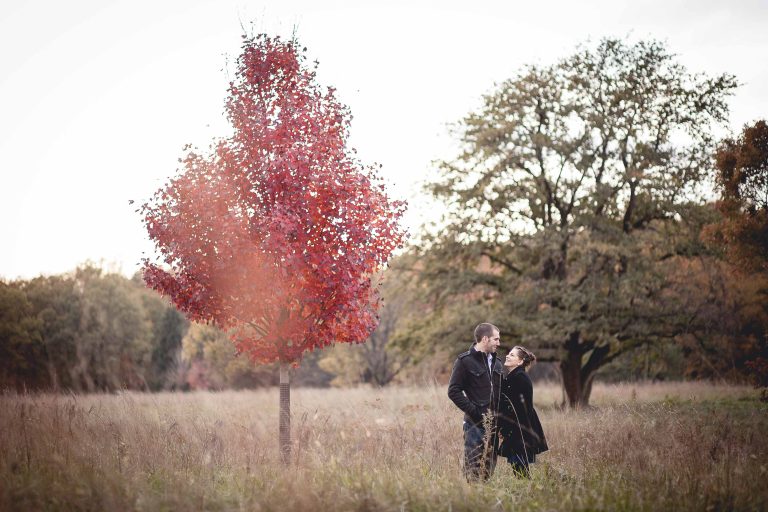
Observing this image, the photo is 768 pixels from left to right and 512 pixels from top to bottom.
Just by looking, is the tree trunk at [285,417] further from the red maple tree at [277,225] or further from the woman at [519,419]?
the woman at [519,419]

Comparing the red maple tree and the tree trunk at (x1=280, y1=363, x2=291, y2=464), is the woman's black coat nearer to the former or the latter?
the red maple tree

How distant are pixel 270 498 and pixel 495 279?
13.6m

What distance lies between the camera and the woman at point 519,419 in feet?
21.9

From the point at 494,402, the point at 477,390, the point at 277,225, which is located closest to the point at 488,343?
the point at 477,390

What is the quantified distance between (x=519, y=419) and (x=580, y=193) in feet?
40.1

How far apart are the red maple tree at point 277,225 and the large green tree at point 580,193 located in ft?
31.7

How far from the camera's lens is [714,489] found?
5602 millimetres

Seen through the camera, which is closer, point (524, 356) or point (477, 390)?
point (477, 390)

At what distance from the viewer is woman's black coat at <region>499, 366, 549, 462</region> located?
668 cm

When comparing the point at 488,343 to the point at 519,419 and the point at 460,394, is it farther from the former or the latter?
the point at 519,419

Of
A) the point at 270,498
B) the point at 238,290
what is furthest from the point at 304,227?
the point at 270,498

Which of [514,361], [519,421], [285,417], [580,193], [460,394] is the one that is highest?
[580,193]

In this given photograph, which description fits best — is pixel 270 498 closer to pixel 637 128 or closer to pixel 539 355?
pixel 539 355

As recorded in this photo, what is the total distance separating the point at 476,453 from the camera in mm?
6598
